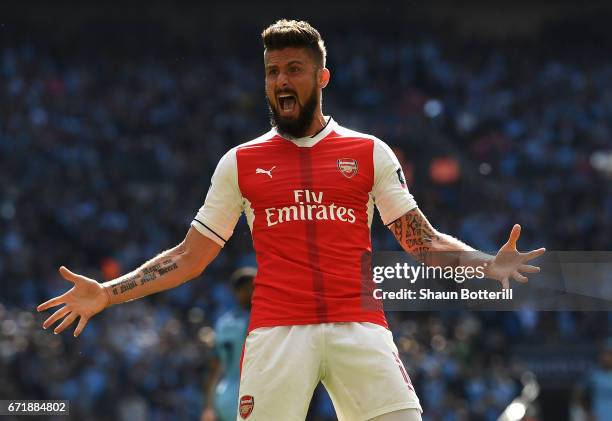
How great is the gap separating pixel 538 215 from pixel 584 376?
6378mm

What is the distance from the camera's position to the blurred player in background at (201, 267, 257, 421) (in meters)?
8.78

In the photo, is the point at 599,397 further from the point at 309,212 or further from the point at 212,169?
the point at 212,169

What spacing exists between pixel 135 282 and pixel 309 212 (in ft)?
2.71

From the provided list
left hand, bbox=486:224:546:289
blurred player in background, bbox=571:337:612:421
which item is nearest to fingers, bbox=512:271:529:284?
left hand, bbox=486:224:546:289

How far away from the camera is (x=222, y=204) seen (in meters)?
4.95

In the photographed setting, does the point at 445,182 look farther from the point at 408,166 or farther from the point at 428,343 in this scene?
the point at 428,343

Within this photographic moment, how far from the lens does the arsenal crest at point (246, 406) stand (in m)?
4.56

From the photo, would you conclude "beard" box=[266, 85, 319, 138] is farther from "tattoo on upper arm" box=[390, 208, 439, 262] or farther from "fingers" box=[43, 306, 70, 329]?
"fingers" box=[43, 306, 70, 329]

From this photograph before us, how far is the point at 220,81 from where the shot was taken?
88.6 ft

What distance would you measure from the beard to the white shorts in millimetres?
855

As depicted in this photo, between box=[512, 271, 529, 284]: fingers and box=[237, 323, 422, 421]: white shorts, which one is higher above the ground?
box=[512, 271, 529, 284]: fingers

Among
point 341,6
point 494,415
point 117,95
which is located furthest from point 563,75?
point 494,415

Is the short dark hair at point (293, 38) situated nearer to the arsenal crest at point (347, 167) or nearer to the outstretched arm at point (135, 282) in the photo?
the arsenal crest at point (347, 167)

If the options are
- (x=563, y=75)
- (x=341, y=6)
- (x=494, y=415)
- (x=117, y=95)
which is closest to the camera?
(x=494, y=415)
